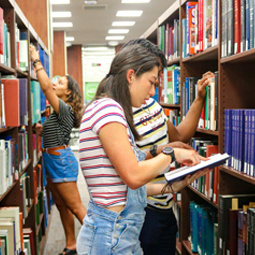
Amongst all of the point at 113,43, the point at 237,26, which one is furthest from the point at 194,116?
the point at 113,43

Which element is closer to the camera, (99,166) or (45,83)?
(99,166)

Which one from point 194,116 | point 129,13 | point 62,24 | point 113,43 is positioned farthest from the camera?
point 113,43

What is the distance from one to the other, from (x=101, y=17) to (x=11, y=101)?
7.87 meters

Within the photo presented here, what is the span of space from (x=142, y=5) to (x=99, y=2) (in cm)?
104

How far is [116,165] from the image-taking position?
1160mm

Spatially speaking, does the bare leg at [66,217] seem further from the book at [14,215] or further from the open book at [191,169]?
the open book at [191,169]

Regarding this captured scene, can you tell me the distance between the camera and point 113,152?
3.78 ft

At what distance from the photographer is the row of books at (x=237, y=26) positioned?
5.16 feet

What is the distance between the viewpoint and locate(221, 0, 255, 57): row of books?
1.57 m

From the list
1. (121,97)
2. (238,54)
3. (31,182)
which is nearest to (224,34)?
(238,54)

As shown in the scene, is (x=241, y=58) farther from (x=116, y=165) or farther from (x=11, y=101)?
(x=11, y=101)

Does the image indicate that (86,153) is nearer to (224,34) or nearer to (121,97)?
(121,97)

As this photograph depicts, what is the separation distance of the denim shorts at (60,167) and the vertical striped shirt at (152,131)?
5.12ft

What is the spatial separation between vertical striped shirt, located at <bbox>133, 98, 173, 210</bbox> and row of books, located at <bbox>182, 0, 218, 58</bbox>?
581 millimetres
